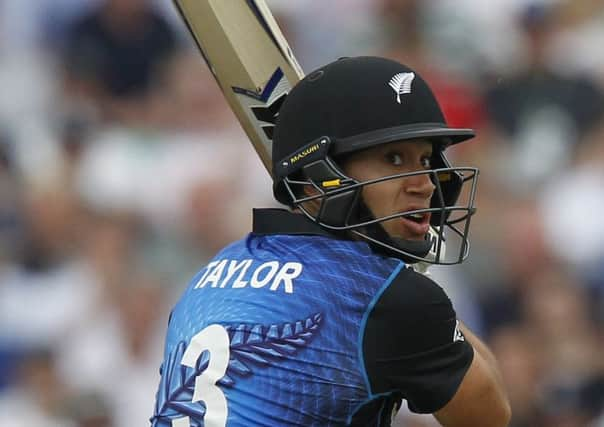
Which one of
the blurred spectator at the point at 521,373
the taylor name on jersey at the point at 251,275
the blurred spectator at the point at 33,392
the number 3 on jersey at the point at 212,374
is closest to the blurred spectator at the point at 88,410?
the blurred spectator at the point at 33,392

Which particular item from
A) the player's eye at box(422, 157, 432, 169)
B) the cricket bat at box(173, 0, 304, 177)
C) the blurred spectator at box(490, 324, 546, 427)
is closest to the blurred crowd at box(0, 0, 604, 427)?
the blurred spectator at box(490, 324, 546, 427)

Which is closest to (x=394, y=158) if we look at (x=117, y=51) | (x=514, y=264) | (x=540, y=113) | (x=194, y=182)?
(x=514, y=264)

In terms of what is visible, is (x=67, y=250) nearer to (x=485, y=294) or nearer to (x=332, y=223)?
(x=485, y=294)

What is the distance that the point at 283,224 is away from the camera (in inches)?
122

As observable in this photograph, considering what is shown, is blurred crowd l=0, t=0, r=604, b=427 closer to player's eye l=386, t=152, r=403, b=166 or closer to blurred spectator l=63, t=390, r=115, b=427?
blurred spectator l=63, t=390, r=115, b=427

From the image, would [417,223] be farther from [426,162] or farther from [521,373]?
[521,373]

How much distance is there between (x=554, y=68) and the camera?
23.0ft

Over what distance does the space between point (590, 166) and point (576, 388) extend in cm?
132

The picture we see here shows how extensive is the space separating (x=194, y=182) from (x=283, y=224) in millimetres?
3610

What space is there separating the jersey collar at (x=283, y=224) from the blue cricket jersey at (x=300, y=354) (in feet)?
0.30

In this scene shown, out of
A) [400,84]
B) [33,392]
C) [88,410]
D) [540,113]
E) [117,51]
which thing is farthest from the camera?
[117,51]

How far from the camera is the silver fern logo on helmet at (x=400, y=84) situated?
3.09 meters

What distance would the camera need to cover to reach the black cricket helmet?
3.00 m

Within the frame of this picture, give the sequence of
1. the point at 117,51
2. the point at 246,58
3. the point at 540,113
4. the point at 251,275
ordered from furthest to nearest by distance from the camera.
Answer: the point at 117,51, the point at 540,113, the point at 246,58, the point at 251,275
